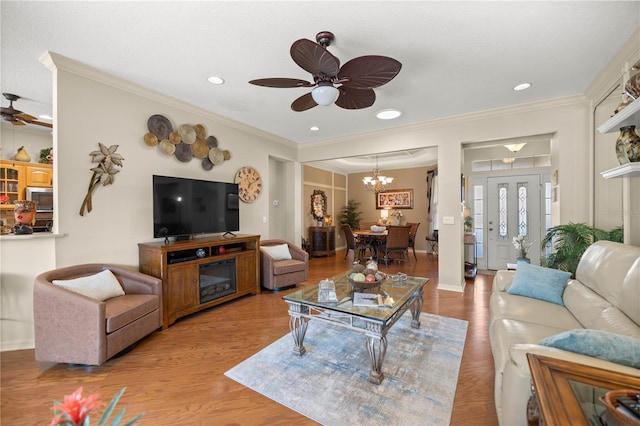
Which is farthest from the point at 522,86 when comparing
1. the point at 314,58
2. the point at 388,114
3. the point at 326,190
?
the point at 326,190

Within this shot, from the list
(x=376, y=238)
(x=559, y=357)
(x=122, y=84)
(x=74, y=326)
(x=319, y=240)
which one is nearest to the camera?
(x=559, y=357)

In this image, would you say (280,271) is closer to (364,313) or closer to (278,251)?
(278,251)

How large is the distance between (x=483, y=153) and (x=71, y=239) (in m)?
6.64

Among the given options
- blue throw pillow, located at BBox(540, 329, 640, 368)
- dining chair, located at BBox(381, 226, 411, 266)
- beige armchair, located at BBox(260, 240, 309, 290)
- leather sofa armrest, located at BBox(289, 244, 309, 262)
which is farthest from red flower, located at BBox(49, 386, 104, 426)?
dining chair, located at BBox(381, 226, 411, 266)

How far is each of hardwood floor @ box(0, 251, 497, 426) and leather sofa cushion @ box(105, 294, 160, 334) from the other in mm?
323

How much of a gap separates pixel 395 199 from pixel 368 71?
6.65 m

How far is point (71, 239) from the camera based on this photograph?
263cm

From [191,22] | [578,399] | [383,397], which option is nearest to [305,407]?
[383,397]

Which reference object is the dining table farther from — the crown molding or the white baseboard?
the white baseboard

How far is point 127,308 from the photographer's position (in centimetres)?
232

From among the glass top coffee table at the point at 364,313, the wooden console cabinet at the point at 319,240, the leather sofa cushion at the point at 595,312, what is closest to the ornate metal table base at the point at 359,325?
the glass top coffee table at the point at 364,313

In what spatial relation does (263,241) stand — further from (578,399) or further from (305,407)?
(578,399)

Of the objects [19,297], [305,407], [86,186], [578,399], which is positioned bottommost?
[305,407]

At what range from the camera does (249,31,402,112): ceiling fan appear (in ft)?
5.91
